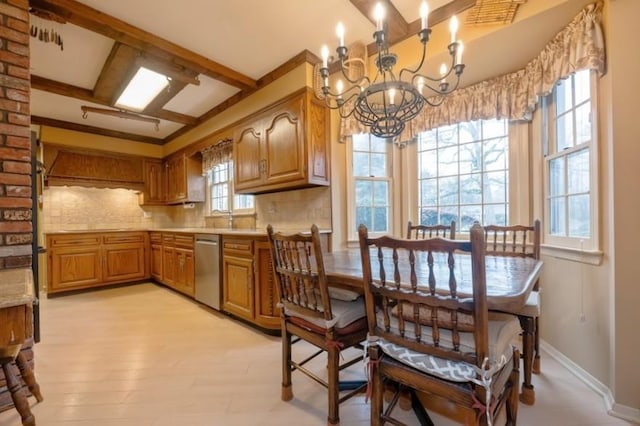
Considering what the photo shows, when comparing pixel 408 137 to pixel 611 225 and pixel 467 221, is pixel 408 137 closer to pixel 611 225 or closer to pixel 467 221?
pixel 467 221

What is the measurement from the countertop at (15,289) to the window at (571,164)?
8.91 feet

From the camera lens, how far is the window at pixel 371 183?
2889 millimetres

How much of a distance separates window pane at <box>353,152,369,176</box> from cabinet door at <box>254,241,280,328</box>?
1.18 m

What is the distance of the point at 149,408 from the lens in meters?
1.57

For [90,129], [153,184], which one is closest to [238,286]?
[153,184]

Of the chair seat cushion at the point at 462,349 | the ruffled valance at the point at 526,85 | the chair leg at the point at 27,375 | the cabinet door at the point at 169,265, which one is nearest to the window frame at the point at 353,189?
the ruffled valance at the point at 526,85

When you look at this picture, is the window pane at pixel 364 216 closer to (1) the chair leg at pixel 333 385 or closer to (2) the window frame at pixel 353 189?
(2) the window frame at pixel 353 189

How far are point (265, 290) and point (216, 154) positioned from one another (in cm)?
223

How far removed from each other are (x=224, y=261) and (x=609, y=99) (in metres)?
3.12

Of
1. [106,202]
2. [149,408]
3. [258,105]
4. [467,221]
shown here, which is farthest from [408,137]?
[106,202]

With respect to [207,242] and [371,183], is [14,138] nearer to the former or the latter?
[207,242]

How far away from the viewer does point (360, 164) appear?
2.92 metres

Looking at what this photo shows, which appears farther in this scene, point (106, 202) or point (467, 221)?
point (106, 202)

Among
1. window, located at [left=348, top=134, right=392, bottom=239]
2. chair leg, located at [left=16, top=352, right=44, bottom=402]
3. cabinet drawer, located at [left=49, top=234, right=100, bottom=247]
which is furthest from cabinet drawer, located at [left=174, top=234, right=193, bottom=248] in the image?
window, located at [left=348, top=134, right=392, bottom=239]
